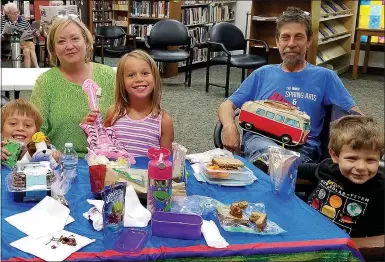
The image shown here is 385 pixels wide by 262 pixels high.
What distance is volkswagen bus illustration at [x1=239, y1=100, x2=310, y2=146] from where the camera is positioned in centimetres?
226

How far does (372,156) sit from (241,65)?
448 centimetres

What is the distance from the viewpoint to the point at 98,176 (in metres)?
1.56

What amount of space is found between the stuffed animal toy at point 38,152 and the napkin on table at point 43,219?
9.9 inches

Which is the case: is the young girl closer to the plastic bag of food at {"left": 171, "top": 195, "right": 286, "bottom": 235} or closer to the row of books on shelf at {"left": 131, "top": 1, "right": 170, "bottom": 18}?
the plastic bag of food at {"left": 171, "top": 195, "right": 286, "bottom": 235}

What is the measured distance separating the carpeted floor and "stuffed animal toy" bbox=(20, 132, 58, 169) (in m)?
2.16

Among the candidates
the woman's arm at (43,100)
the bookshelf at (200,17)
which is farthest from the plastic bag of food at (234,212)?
the bookshelf at (200,17)

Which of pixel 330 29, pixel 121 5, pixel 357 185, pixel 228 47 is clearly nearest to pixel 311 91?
pixel 357 185

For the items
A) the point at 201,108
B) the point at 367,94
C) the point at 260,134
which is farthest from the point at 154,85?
the point at 367,94

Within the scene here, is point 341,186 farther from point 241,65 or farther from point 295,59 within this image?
point 241,65

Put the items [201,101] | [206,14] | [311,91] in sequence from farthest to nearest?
[206,14]
[201,101]
[311,91]

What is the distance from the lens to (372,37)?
8047mm

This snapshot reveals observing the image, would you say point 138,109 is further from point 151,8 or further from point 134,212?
point 151,8

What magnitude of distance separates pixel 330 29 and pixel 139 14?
3.08 meters

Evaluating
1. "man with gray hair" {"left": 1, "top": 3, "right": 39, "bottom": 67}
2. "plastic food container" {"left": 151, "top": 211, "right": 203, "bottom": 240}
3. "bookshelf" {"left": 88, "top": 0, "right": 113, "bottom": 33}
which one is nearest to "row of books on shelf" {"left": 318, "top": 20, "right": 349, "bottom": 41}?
"bookshelf" {"left": 88, "top": 0, "right": 113, "bottom": 33}
